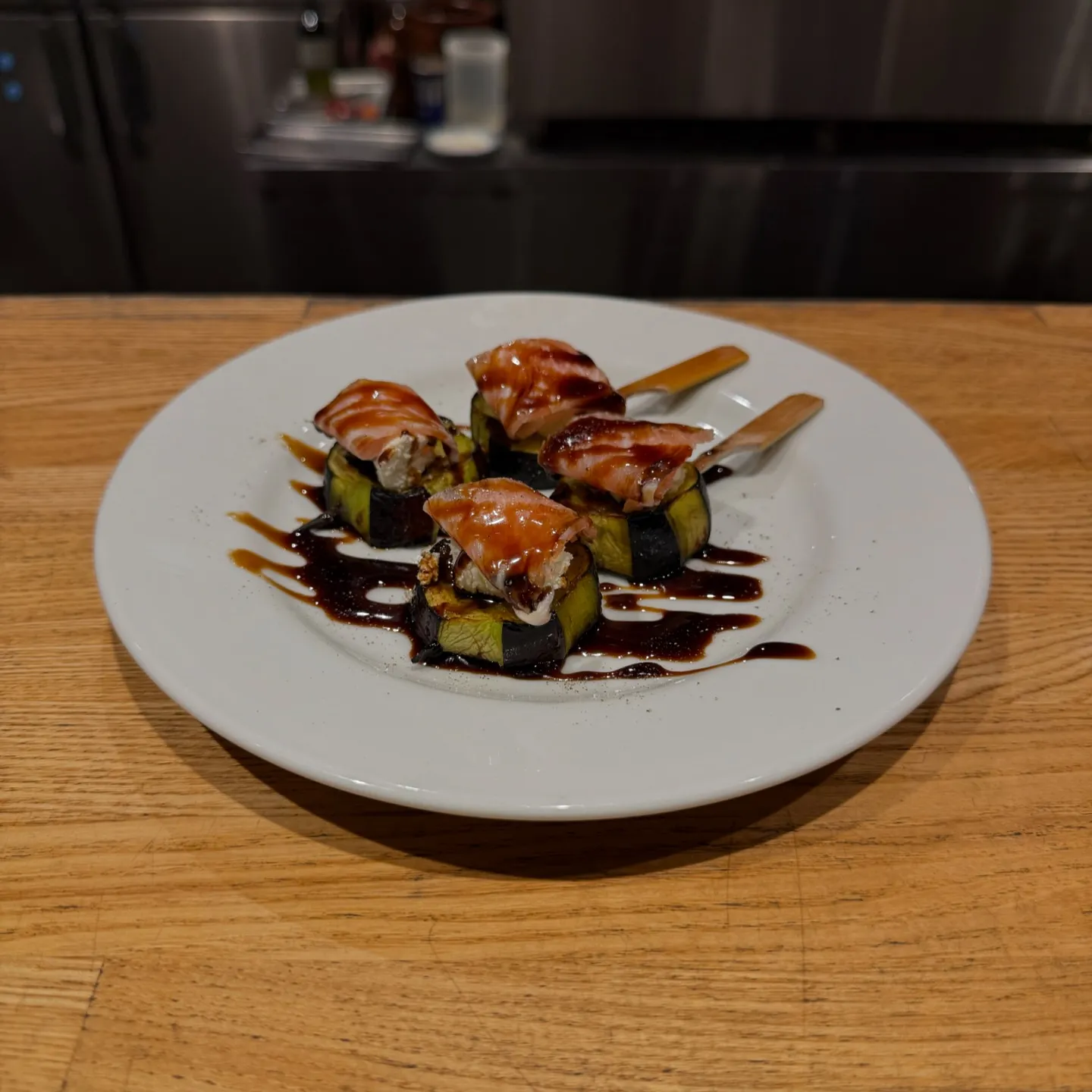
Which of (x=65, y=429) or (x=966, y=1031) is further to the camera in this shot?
(x=65, y=429)

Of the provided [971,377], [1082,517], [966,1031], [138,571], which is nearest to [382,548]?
[138,571]

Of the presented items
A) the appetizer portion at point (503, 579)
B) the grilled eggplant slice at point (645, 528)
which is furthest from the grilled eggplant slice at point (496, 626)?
the grilled eggplant slice at point (645, 528)

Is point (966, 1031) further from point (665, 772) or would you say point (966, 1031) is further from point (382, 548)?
point (382, 548)

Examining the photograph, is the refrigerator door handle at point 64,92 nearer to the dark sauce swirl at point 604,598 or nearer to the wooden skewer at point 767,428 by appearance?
the dark sauce swirl at point 604,598

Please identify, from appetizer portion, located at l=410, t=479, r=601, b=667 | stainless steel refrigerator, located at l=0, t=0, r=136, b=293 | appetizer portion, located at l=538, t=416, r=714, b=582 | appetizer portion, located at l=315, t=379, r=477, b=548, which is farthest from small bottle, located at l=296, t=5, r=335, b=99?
appetizer portion, located at l=410, t=479, r=601, b=667

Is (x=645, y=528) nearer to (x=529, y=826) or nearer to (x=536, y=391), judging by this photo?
(x=536, y=391)

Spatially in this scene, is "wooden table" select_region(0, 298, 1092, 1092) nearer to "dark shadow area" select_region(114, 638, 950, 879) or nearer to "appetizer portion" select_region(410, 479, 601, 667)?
"dark shadow area" select_region(114, 638, 950, 879)
